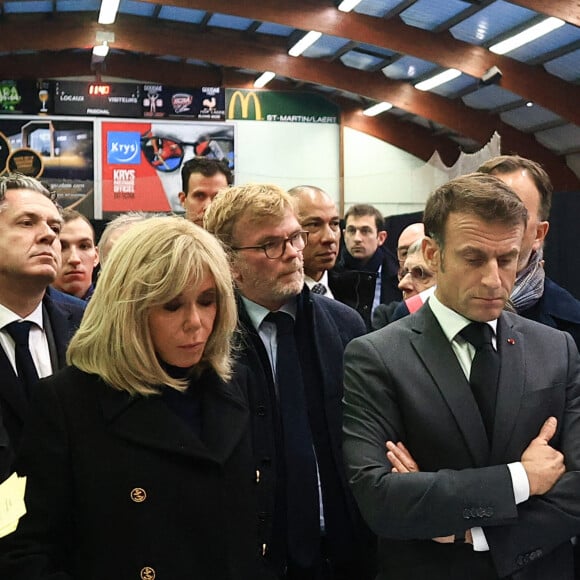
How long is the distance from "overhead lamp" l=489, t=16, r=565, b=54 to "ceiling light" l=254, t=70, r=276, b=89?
4.26 m

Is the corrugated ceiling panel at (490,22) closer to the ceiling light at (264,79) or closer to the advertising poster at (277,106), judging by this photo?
the advertising poster at (277,106)

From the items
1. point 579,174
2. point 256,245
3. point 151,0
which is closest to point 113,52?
point 151,0

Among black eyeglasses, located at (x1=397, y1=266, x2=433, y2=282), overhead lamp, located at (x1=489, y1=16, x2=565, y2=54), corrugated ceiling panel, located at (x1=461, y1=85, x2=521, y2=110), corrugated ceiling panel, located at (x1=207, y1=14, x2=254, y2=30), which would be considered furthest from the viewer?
corrugated ceiling panel, located at (x1=461, y1=85, x2=521, y2=110)

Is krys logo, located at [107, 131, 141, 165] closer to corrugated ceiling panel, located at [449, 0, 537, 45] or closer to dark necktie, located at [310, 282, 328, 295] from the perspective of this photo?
corrugated ceiling panel, located at [449, 0, 537, 45]

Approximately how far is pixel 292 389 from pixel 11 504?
3.19 ft

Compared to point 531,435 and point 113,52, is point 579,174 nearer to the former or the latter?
point 113,52

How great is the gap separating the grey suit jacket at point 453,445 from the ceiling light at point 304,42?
10.3m

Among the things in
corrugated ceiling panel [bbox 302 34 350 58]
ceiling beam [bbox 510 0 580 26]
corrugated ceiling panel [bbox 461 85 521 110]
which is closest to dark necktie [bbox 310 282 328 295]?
ceiling beam [bbox 510 0 580 26]

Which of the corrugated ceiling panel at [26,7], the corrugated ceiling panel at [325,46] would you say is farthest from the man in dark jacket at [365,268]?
the corrugated ceiling panel at [26,7]

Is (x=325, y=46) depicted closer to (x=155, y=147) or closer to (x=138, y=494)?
(x=155, y=147)

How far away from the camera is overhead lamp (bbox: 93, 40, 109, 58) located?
13.2 m

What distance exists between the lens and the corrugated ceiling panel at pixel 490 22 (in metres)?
10.2

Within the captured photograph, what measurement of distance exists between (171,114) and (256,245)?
41.7 ft

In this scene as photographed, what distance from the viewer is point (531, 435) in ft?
6.05
